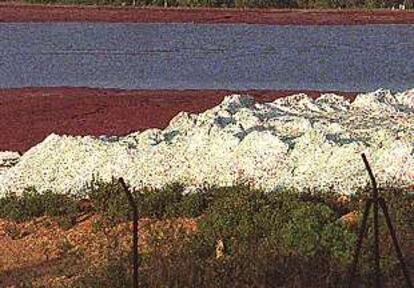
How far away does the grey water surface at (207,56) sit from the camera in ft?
102

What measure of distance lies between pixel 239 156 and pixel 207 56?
24.1 meters

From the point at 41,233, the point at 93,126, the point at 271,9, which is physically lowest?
the point at 271,9

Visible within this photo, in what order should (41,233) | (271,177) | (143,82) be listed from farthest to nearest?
1. (143,82)
2. (271,177)
3. (41,233)

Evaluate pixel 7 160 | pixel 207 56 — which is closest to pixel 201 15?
pixel 207 56

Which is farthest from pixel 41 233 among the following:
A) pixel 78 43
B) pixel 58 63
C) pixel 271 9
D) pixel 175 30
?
pixel 271 9

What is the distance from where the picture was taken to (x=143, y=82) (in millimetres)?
30734

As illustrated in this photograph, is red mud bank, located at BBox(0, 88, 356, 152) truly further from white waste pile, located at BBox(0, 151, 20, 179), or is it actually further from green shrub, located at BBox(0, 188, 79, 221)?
green shrub, located at BBox(0, 188, 79, 221)

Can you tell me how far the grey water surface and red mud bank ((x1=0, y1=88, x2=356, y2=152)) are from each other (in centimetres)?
196

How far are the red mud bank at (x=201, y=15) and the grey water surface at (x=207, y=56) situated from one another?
2.84m

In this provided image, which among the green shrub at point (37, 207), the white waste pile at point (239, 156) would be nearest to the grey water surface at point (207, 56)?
the white waste pile at point (239, 156)

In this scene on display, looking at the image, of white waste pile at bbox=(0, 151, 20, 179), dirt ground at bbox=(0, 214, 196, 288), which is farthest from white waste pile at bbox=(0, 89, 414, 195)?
dirt ground at bbox=(0, 214, 196, 288)

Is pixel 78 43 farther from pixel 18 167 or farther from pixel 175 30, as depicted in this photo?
pixel 18 167

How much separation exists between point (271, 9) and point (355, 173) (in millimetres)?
52095

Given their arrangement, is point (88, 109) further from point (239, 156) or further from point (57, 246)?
point (57, 246)
